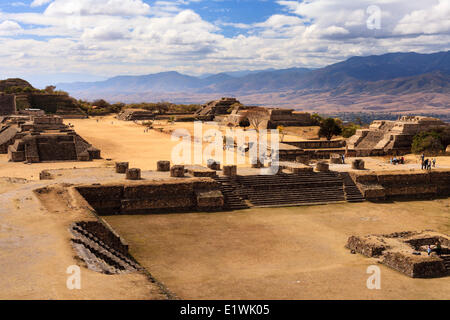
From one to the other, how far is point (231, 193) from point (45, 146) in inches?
743

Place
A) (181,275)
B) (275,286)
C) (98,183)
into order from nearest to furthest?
(275,286) → (181,275) → (98,183)

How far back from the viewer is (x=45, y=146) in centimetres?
3691

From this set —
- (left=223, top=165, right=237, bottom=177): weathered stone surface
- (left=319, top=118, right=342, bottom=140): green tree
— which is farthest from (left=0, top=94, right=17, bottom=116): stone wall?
(left=223, top=165, right=237, bottom=177): weathered stone surface

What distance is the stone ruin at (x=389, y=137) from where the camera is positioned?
134 ft

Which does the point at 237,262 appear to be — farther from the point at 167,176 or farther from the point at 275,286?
the point at 167,176

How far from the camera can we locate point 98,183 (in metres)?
23.4

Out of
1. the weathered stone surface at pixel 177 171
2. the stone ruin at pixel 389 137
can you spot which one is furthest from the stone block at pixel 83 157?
the stone ruin at pixel 389 137

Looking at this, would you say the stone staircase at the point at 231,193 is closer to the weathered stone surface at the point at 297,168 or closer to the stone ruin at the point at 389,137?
the weathered stone surface at the point at 297,168

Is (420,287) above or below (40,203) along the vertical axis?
below
